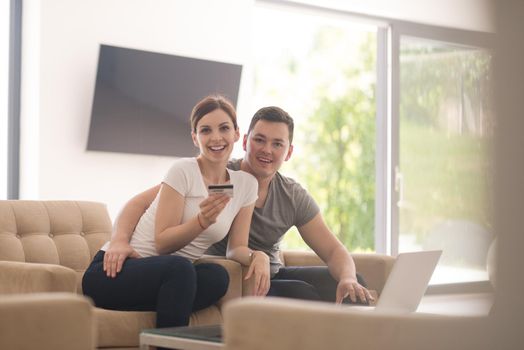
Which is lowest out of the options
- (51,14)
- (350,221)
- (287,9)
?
(350,221)

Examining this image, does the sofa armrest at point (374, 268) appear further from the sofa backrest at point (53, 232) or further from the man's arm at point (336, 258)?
the sofa backrest at point (53, 232)

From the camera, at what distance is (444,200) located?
54cm

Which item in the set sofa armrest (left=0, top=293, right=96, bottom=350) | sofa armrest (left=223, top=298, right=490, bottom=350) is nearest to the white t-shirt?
sofa armrest (left=0, top=293, right=96, bottom=350)

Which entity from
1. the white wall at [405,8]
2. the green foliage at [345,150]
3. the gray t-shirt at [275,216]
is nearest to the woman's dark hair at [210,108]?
the gray t-shirt at [275,216]

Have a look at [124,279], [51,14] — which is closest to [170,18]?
[51,14]

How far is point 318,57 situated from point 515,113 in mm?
11812

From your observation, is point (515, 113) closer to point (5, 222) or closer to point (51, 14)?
point (5, 222)

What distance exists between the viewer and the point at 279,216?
121 inches

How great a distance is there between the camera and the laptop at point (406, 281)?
2371mm

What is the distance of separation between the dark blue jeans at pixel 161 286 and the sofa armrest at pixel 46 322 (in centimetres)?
116

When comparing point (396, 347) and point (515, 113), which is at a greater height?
point (515, 113)

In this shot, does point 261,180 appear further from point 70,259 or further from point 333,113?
point 333,113

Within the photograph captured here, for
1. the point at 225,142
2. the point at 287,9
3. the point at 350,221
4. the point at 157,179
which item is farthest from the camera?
the point at 350,221

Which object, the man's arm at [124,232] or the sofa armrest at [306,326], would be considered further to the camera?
the man's arm at [124,232]
